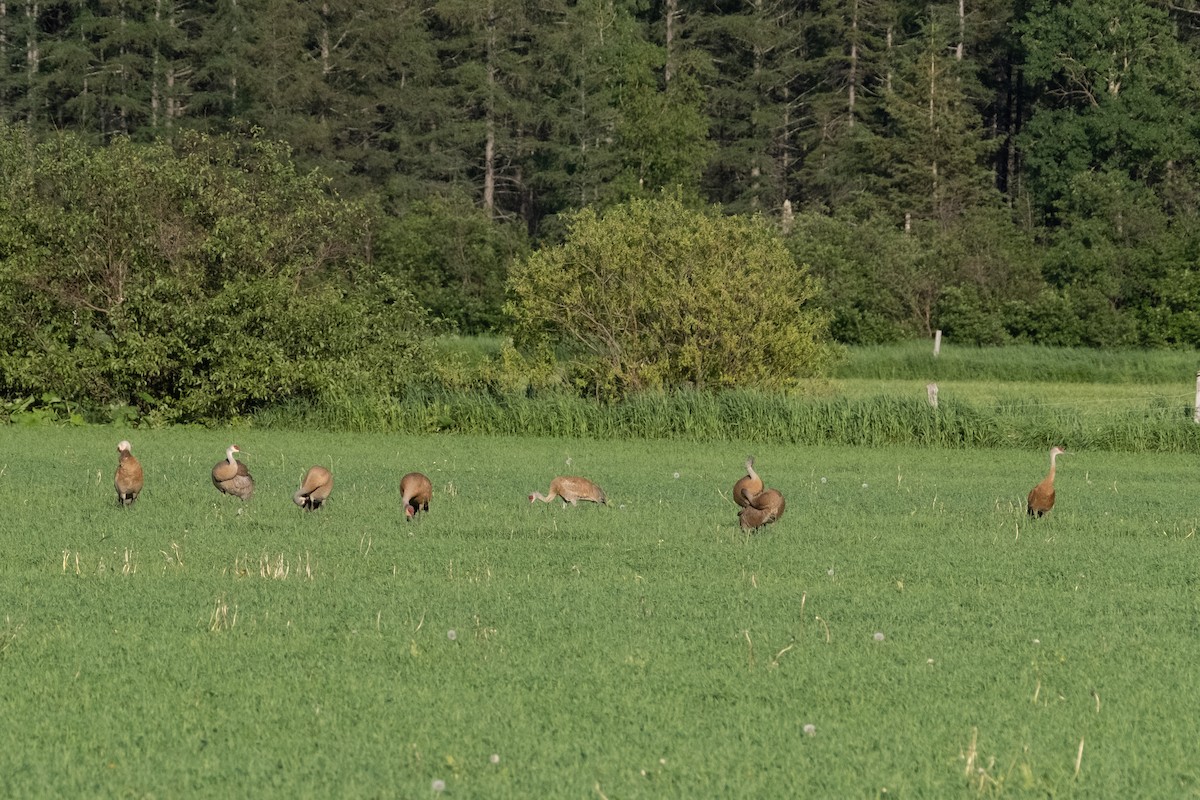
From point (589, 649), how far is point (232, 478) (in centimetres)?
818

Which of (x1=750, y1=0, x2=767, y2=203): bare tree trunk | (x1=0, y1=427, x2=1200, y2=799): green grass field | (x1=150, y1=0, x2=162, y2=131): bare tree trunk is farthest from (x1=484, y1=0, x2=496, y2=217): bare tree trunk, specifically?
(x1=0, y1=427, x2=1200, y2=799): green grass field

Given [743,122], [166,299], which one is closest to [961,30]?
[743,122]

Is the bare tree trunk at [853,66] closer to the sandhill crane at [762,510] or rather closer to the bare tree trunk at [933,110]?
the bare tree trunk at [933,110]

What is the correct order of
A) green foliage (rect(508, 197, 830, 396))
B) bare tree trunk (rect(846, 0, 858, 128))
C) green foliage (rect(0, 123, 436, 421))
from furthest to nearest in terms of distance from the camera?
bare tree trunk (rect(846, 0, 858, 128)) → green foliage (rect(508, 197, 830, 396)) → green foliage (rect(0, 123, 436, 421))

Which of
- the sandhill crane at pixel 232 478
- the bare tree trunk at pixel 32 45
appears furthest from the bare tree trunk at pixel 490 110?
the sandhill crane at pixel 232 478

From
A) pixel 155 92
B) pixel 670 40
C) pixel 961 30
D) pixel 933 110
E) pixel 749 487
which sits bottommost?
pixel 749 487

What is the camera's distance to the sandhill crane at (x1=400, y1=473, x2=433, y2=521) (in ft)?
57.0

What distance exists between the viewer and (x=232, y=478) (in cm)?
1814

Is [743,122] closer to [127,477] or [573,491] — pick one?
[573,491]

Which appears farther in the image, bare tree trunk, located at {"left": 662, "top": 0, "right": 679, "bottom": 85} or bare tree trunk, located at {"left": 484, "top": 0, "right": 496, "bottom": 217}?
bare tree trunk, located at {"left": 662, "top": 0, "right": 679, "bottom": 85}

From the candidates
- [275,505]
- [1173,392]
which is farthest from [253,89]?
[275,505]

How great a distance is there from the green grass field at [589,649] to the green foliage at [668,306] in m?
14.8

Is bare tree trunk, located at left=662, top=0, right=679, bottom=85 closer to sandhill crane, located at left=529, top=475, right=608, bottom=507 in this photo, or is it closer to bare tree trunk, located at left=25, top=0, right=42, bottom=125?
bare tree trunk, located at left=25, top=0, right=42, bottom=125

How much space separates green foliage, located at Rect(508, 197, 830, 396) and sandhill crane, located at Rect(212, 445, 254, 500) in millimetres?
16646
